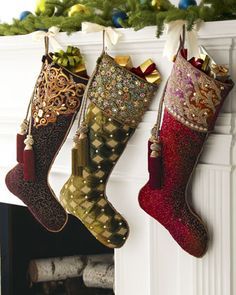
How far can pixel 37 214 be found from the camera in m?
1.93

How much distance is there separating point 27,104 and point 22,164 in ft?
0.75

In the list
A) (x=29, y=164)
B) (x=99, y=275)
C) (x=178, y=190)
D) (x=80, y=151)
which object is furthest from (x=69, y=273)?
(x=178, y=190)

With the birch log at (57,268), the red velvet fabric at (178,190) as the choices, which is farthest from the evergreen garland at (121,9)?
the birch log at (57,268)

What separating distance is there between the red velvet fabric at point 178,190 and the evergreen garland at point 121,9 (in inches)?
10.3

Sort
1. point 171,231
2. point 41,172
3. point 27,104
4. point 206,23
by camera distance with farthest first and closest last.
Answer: point 27,104
point 41,172
point 171,231
point 206,23

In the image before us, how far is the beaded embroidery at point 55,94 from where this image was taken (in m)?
1.82

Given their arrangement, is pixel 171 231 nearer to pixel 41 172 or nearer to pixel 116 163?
pixel 116 163

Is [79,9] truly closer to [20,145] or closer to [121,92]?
[121,92]

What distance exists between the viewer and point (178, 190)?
1.62 metres

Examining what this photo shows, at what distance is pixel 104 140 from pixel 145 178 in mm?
174

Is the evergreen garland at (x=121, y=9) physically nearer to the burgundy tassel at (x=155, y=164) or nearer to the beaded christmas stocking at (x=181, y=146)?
the beaded christmas stocking at (x=181, y=146)

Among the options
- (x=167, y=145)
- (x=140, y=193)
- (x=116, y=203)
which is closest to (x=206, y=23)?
(x=167, y=145)

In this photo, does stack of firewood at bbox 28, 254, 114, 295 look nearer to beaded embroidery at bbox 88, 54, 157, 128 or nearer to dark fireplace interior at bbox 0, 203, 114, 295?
dark fireplace interior at bbox 0, 203, 114, 295

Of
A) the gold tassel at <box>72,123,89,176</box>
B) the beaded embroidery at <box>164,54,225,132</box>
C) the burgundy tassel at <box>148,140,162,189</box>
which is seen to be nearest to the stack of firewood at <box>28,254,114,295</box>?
the gold tassel at <box>72,123,89,176</box>
